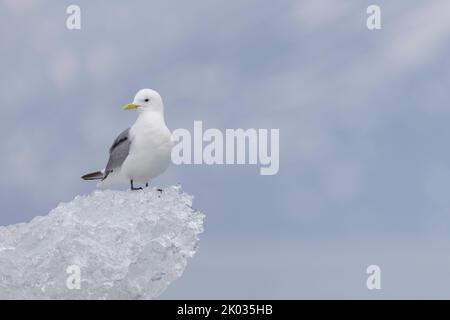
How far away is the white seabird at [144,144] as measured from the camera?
6.55 m

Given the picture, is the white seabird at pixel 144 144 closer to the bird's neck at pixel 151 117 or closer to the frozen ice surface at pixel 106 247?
the bird's neck at pixel 151 117

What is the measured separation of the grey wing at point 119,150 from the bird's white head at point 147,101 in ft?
1.07

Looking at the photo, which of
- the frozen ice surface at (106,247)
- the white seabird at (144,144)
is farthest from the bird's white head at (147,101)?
the frozen ice surface at (106,247)

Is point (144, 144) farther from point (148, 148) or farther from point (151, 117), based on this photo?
point (151, 117)

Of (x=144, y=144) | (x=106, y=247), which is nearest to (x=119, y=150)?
(x=144, y=144)

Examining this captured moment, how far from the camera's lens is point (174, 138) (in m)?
6.67

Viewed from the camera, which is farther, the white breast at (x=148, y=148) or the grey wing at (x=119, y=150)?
the grey wing at (x=119, y=150)

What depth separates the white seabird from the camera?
6.55m

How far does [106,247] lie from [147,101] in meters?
1.61

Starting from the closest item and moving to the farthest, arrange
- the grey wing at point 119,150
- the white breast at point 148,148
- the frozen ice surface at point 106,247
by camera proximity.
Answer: the frozen ice surface at point 106,247, the white breast at point 148,148, the grey wing at point 119,150

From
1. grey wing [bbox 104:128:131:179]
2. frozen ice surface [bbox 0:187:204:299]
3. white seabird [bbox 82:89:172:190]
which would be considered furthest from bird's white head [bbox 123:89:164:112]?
frozen ice surface [bbox 0:187:204:299]

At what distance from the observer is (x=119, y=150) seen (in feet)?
22.3
